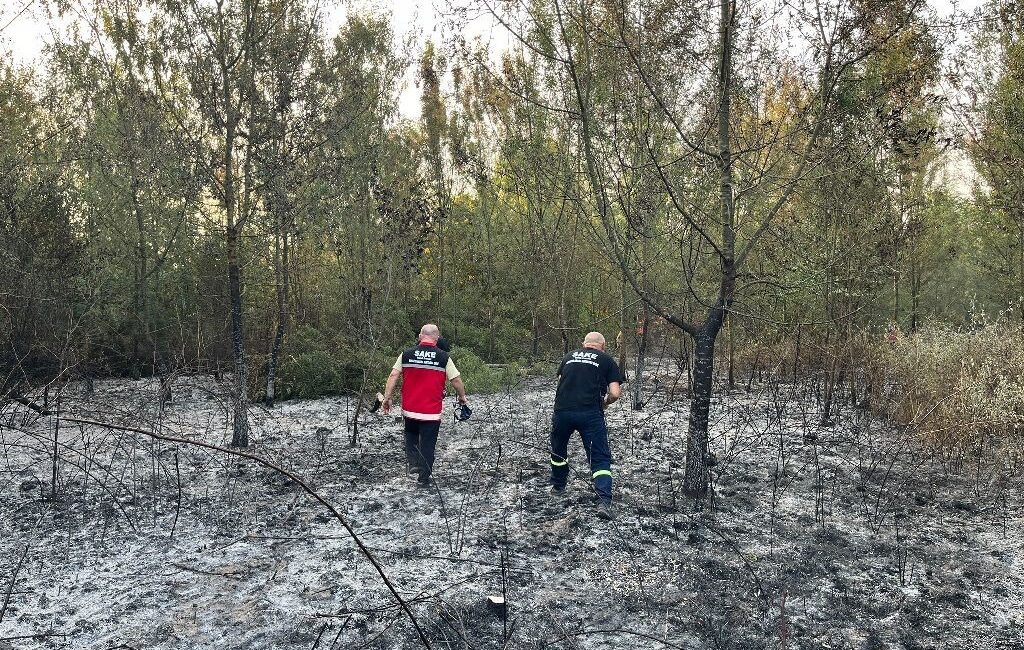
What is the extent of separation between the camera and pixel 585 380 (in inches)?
255

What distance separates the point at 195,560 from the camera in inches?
203

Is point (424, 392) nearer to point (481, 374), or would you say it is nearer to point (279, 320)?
point (279, 320)

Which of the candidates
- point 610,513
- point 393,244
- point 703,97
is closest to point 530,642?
point 610,513

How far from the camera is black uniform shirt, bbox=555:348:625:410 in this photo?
6.45 meters

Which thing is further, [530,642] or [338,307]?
[338,307]

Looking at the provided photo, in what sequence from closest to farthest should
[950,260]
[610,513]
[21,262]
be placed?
1. [610,513]
2. [21,262]
3. [950,260]

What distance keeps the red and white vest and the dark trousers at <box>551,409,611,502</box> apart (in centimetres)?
122

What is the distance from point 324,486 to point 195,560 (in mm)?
2008

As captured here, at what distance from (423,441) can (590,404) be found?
1.77 metres

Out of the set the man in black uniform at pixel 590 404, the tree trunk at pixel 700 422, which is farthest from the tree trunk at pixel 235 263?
the tree trunk at pixel 700 422

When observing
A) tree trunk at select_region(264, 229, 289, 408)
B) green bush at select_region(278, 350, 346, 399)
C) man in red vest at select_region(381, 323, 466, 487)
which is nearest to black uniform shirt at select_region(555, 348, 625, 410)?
man in red vest at select_region(381, 323, 466, 487)

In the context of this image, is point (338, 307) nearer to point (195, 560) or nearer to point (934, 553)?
point (195, 560)

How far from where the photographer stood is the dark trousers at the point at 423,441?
7.02 meters

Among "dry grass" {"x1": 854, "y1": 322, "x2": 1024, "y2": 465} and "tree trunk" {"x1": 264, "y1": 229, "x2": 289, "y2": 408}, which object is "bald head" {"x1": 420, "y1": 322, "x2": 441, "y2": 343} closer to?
"tree trunk" {"x1": 264, "y1": 229, "x2": 289, "y2": 408}
